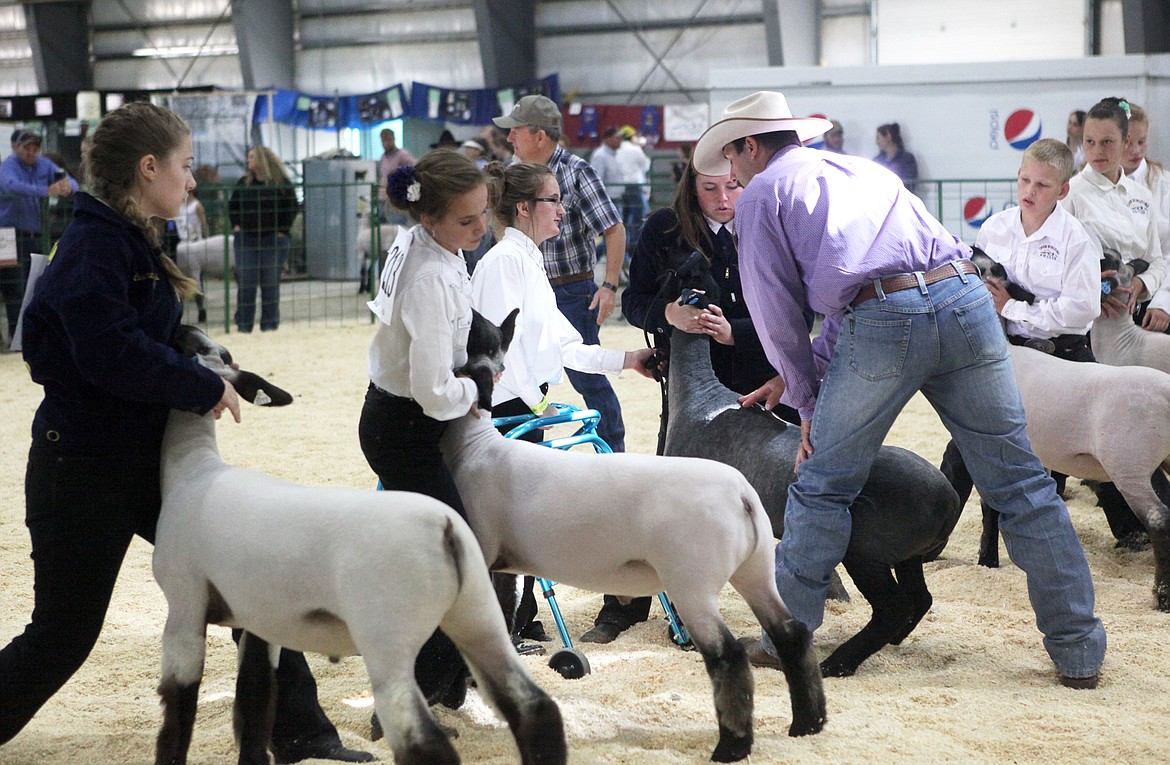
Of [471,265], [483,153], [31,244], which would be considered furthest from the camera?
[483,153]

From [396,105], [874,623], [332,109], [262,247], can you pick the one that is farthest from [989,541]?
[332,109]

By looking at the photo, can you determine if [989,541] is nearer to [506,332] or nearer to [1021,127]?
[506,332]

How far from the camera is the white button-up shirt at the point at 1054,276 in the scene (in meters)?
4.62

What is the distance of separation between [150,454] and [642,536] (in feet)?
3.95

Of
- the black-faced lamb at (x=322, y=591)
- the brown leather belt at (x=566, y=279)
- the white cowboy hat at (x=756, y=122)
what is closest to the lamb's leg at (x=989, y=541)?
the white cowboy hat at (x=756, y=122)

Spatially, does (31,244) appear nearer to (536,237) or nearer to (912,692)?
(536,237)

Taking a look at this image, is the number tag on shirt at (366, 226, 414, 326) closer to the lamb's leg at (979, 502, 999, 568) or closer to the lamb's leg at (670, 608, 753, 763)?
the lamb's leg at (670, 608, 753, 763)

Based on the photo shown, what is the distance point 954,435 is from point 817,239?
29.9 inches

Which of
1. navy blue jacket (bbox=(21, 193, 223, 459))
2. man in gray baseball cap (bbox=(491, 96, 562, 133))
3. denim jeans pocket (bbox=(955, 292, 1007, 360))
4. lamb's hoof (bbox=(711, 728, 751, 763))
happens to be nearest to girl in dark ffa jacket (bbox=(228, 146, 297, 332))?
man in gray baseball cap (bbox=(491, 96, 562, 133))

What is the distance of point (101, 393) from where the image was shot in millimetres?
2697

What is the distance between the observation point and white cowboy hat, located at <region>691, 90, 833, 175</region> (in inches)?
134

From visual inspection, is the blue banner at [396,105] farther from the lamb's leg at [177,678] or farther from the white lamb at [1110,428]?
the lamb's leg at [177,678]

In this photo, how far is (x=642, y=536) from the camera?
9.30ft

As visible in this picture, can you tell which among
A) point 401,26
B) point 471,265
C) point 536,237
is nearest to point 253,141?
point 401,26
